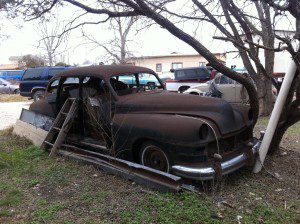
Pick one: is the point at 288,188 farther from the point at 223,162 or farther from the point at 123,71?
the point at 123,71

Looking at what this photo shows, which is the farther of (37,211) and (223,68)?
(223,68)

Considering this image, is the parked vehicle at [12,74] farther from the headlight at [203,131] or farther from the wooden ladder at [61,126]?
the headlight at [203,131]

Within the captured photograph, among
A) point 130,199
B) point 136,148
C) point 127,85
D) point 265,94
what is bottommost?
point 130,199

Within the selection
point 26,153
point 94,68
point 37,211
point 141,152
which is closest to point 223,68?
point 141,152

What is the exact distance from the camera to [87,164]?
623cm

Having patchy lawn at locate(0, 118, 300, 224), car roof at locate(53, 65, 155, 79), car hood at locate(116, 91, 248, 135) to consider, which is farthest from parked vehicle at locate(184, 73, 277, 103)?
car hood at locate(116, 91, 248, 135)

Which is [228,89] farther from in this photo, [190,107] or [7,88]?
[7,88]

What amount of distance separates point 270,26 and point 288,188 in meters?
3.00

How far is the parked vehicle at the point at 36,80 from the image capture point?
18.7 m

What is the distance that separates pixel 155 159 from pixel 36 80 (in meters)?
15.0

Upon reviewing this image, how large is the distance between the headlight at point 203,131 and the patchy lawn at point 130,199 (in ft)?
2.39

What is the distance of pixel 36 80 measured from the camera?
62.1ft

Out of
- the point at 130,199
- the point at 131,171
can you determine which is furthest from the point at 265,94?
the point at 130,199

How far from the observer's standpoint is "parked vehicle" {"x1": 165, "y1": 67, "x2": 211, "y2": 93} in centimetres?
1919
